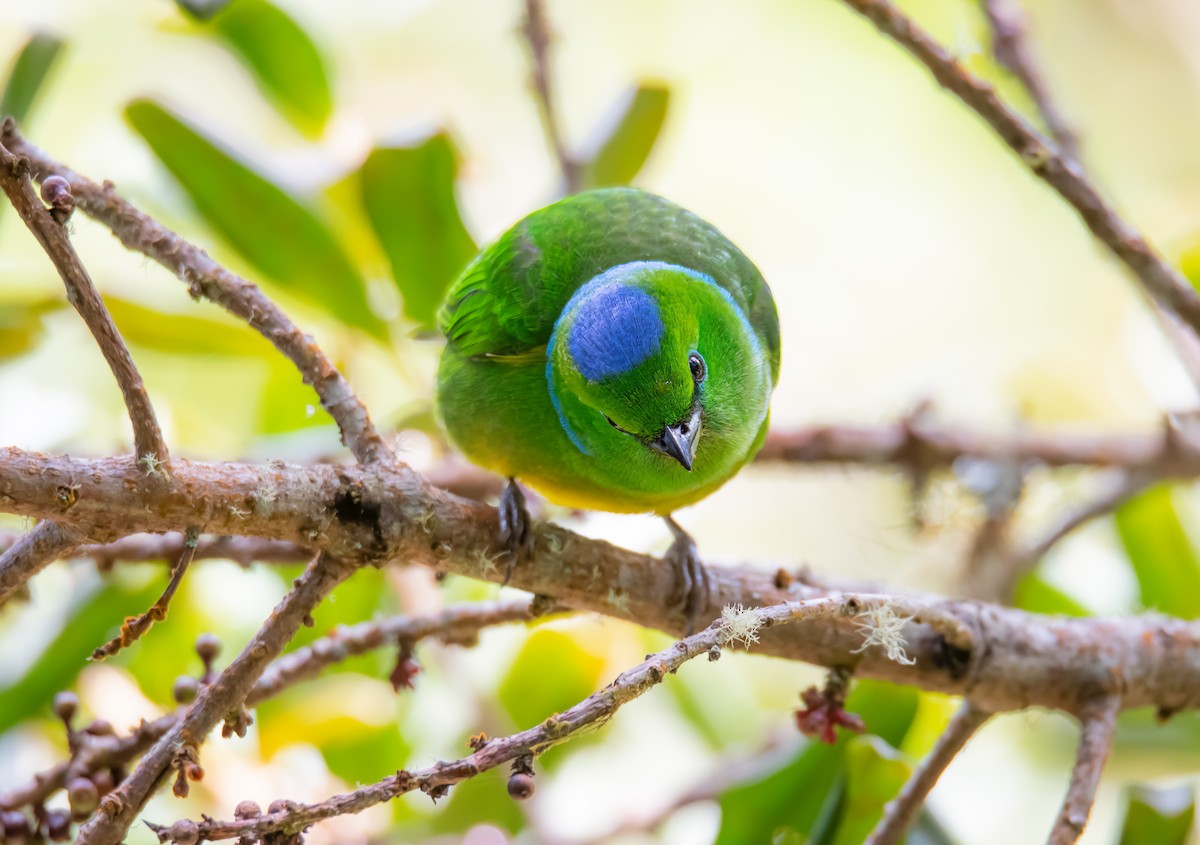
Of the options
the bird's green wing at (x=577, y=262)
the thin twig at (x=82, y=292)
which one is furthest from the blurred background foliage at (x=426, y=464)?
the thin twig at (x=82, y=292)

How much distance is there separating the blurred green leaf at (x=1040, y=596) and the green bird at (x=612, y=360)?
1.19 m

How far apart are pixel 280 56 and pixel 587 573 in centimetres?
220

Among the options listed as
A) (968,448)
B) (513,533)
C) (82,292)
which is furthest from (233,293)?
(968,448)

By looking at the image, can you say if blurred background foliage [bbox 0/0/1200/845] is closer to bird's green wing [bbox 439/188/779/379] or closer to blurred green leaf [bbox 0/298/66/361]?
blurred green leaf [bbox 0/298/66/361]

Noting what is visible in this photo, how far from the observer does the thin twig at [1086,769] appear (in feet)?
6.98

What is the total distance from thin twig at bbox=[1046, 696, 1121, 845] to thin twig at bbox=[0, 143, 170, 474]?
174cm

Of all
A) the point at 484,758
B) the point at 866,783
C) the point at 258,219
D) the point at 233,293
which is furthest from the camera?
the point at 258,219

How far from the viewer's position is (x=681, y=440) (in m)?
2.58

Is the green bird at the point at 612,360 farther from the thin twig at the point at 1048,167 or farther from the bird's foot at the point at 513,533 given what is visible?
the thin twig at the point at 1048,167

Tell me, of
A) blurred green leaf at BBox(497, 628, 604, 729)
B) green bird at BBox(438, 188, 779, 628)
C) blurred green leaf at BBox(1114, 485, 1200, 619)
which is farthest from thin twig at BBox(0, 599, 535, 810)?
blurred green leaf at BBox(1114, 485, 1200, 619)

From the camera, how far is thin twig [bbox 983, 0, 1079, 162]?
11.4 ft

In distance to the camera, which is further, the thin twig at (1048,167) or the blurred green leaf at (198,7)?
the blurred green leaf at (198,7)

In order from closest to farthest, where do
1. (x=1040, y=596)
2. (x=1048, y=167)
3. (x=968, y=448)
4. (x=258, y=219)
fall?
(x=1048, y=167) → (x=258, y=219) → (x=1040, y=596) → (x=968, y=448)

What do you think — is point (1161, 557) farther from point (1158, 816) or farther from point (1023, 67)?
point (1023, 67)
